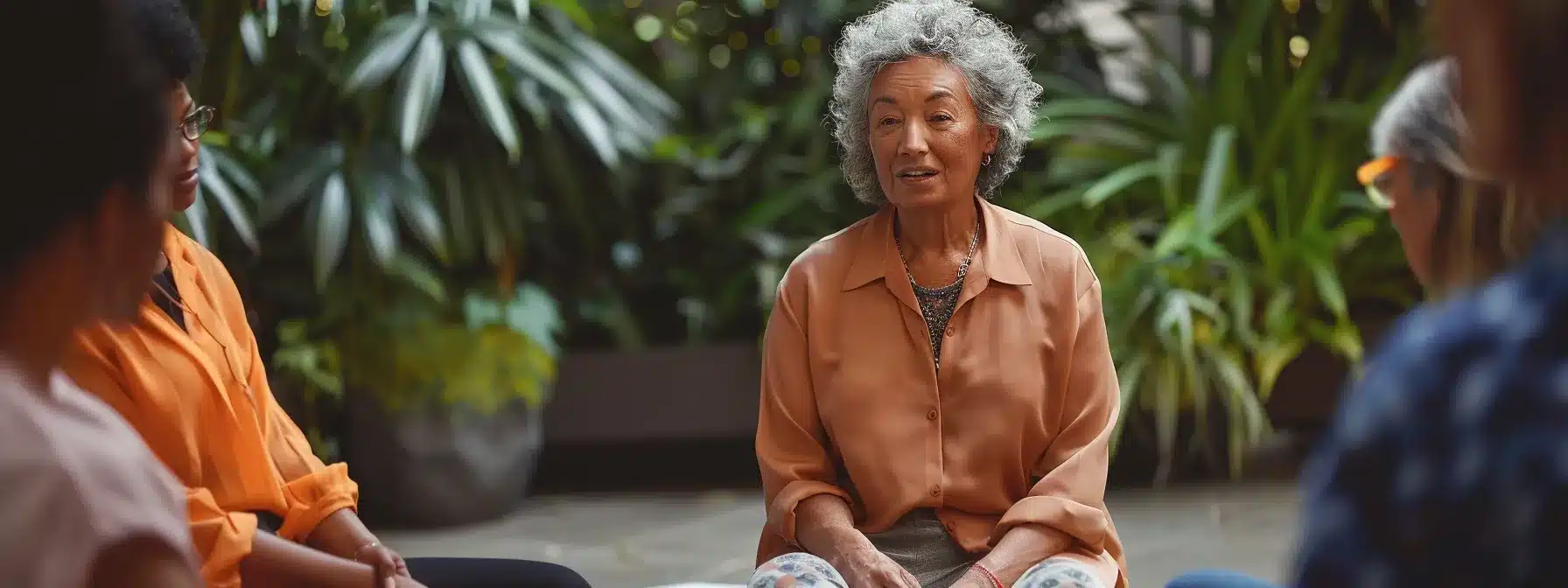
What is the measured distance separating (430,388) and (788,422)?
2605mm

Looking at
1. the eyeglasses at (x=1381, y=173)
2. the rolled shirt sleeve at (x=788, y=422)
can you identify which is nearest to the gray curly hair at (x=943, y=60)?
the rolled shirt sleeve at (x=788, y=422)

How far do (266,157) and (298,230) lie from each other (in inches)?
13.1

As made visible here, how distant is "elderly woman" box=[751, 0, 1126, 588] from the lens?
1.91 meters

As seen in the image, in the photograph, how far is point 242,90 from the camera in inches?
161

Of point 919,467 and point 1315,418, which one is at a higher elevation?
point 919,467

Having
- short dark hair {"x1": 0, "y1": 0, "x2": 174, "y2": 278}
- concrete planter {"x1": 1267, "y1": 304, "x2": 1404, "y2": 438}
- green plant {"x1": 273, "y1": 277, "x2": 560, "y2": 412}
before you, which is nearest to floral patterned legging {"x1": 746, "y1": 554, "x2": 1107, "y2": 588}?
short dark hair {"x1": 0, "y1": 0, "x2": 174, "y2": 278}

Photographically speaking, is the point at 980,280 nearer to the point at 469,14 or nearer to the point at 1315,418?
the point at 469,14

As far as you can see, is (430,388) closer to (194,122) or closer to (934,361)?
(934,361)

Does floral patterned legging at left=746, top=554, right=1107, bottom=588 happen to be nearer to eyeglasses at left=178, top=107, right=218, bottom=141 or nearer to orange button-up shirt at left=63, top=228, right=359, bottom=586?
orange button-up shirt at left=63, top=228, right=359, bottom=586

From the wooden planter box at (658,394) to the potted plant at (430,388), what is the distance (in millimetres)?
680

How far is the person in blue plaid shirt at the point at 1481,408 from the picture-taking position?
2.27ft

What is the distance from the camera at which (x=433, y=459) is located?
172 inches

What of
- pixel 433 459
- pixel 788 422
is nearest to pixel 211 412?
pixel 788 422

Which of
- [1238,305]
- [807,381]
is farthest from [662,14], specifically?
[807,381]
